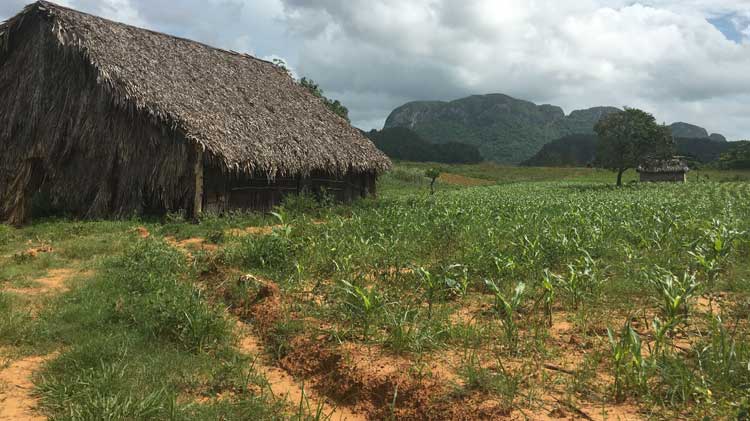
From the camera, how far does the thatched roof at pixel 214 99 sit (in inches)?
438

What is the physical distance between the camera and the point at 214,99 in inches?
513

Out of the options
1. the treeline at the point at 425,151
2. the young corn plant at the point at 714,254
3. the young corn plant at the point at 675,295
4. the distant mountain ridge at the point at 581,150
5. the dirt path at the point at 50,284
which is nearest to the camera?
the young corn plant at the point at 675,295

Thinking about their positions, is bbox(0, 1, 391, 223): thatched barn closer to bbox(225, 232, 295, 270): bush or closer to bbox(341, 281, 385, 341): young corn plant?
bbox(225, 232, 295, 270): bush

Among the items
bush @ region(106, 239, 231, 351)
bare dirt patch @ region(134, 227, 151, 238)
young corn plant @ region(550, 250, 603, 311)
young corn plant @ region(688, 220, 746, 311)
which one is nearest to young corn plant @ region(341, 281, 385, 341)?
bush @ region(106, 239, 231, 351)

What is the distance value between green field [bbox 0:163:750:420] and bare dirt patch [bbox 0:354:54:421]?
24 millimetres

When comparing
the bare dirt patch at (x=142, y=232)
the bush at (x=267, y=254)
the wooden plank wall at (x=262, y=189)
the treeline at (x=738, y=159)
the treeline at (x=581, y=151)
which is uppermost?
the treeline at (x=581, y=151)

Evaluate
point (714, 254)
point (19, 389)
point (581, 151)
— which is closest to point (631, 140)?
point (714, 254)

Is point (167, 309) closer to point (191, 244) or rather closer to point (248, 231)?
point (191, 244)

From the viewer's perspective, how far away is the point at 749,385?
281 cm

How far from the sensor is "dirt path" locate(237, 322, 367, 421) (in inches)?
127

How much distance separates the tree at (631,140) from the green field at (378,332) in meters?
26.5

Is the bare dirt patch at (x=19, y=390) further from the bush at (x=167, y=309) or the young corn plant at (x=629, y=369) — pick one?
the young corn plant at (x=629, y=369)

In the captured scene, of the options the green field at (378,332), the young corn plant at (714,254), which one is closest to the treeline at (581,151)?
the young corn plant at (714,254)

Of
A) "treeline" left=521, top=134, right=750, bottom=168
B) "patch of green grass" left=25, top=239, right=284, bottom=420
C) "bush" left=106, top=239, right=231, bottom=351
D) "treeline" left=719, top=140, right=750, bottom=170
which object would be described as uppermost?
"treeline" left=521, top=134, right=750, bottom=168
